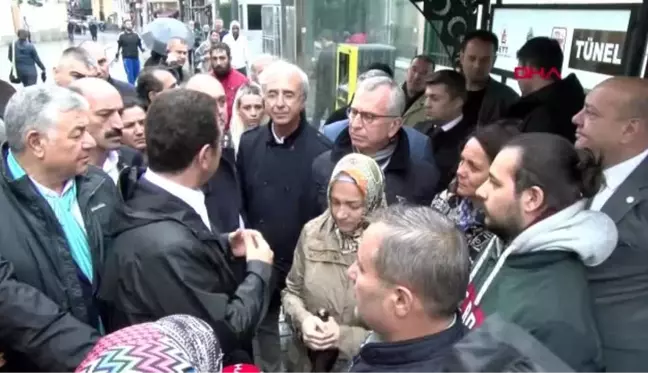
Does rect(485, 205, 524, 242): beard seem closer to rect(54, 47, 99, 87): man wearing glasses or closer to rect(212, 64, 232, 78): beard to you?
rect(54, 47, 99, 87): man wearing glasses

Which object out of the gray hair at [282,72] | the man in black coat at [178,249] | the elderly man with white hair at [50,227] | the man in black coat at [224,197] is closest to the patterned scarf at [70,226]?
the elderly man with white hair at [50,227]

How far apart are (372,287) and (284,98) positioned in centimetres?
202

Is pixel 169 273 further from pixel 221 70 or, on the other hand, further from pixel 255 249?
pixel 221 70

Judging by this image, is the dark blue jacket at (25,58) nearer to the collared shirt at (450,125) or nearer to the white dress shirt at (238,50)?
the white dress shirt at (238,50)

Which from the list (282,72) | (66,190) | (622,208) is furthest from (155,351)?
(282,72)

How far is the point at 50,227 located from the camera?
182 centimetres

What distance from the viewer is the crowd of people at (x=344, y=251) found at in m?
1.30

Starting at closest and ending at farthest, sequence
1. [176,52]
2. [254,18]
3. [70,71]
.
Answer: [70,71] → [176,52] → [254,18]

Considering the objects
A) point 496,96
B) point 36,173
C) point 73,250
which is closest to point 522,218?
point 73,250

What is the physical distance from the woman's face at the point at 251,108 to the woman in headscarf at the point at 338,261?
5.83ft

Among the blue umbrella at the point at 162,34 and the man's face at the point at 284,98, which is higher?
the blue umbrella at the point at 162,34

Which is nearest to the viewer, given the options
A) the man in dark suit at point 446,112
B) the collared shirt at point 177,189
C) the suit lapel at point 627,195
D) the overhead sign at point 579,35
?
the collared shirt at point 177,189

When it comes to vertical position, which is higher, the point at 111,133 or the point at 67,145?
the point at 67,145

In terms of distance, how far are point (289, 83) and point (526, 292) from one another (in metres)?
2.05
